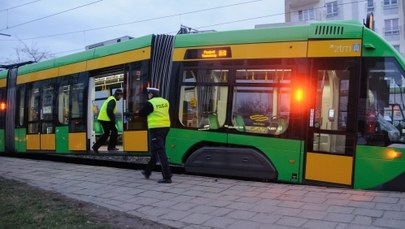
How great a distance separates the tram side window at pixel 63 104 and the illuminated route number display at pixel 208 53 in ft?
15.3

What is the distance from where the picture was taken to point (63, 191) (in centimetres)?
765

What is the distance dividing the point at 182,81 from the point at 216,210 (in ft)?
12.2

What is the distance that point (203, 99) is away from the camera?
350 inches

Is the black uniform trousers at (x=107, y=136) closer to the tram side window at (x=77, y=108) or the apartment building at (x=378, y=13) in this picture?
the tram side window at (x=77, y=108)

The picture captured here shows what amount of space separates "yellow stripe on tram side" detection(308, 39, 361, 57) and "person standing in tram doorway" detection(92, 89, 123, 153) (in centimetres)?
519

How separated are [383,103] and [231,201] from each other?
2.92 metres

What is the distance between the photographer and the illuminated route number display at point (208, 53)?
28.5 feet

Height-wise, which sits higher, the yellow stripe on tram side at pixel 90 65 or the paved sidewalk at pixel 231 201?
the yellow stripe on tram side at pixel 90 65

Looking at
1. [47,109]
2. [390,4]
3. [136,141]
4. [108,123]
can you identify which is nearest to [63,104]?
[47,109]

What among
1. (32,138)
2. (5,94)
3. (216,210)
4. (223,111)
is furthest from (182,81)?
(5,94)

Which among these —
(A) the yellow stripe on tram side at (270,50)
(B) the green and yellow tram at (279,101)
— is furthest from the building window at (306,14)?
(A) the yellow stripe on tram side at (270,50)

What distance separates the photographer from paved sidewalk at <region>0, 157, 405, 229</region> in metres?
5.50

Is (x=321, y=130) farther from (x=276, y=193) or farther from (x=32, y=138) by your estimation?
(x=32, y=138)

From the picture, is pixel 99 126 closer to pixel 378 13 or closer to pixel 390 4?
pixel 378 13
